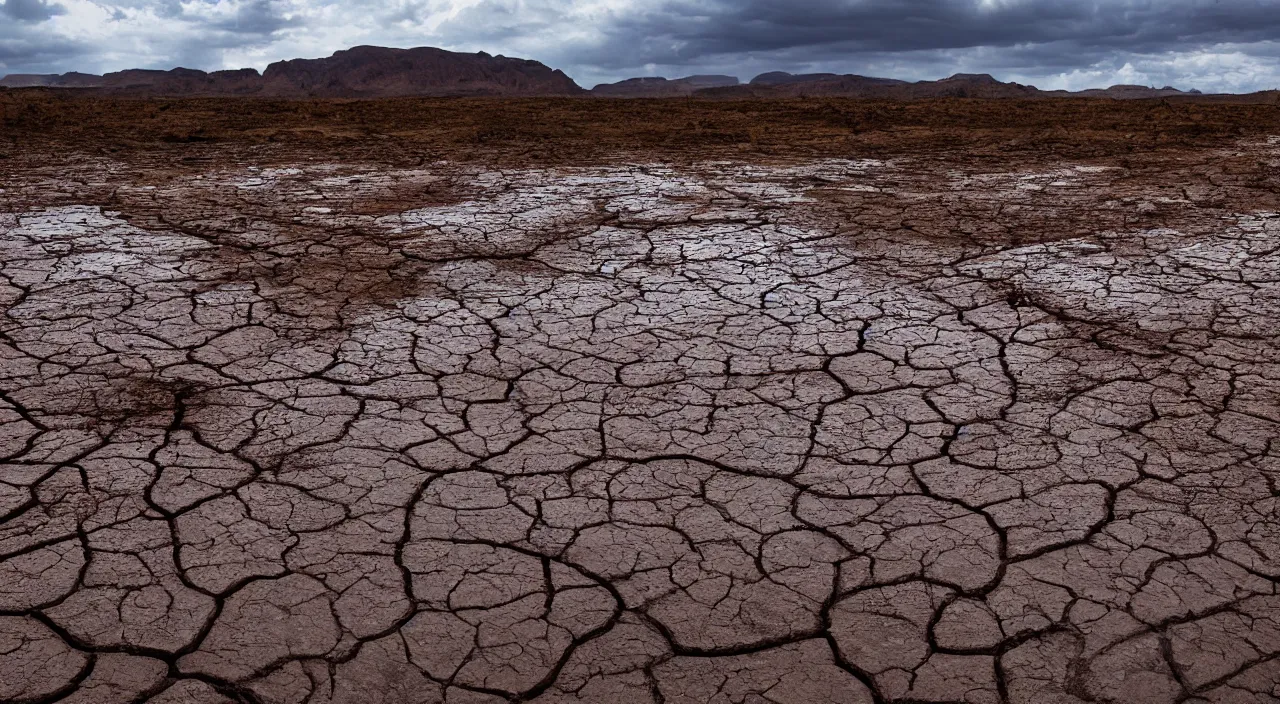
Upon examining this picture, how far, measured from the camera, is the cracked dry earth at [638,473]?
1830 millimetres

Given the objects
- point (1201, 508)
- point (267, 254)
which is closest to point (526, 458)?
point (1201, 508)

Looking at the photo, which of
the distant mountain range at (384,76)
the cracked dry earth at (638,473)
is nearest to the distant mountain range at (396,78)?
the distant mountain range at (384,76)

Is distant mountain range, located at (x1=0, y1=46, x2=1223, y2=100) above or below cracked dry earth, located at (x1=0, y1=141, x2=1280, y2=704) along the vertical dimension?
above

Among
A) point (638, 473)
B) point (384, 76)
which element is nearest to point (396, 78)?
point (384, 76)

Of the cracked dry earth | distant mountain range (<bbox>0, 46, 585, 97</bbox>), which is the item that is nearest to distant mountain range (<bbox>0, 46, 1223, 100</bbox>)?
distant mountain range (<bbox>0, 46, 585, 97</bbox>)

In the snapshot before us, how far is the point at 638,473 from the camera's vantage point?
2586 millimetres

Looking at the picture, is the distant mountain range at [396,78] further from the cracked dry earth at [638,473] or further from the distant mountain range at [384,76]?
the cracked dry earth at [638,473]

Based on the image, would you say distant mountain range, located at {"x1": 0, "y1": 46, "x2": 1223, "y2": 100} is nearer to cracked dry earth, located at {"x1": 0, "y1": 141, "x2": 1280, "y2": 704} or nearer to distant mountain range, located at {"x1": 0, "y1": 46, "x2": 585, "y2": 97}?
distant mountain range, located at {"x1": 0, "y1": 46, "x2": 585, "y2": 97}

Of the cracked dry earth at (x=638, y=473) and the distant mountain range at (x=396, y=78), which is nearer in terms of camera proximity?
the cracked dry earth at (x=638, y=473)

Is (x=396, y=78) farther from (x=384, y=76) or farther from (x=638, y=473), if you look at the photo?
(x=638, y=473)

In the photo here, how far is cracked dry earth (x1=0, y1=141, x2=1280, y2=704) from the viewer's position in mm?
1830

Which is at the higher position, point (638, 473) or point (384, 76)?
point (384, 76)

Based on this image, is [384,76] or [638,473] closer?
[638,473]

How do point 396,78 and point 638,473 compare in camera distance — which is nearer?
point 638,473
